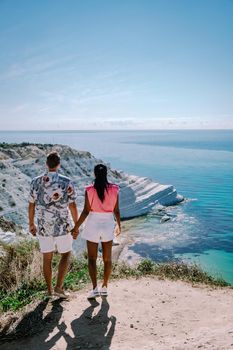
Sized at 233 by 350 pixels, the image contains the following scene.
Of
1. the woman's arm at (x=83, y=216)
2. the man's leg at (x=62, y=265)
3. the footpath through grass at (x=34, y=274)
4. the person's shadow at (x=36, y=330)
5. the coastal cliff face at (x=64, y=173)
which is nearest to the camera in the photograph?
the person's shadow at (x=36, y=330)

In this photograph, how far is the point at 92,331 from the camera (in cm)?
523

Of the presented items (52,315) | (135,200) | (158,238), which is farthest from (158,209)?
(52,315)

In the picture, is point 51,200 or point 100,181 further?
point 100,181

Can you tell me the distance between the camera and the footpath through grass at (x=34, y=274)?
21.7 ft

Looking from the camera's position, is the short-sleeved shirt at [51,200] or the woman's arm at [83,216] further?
the woman's arm at [83,216]

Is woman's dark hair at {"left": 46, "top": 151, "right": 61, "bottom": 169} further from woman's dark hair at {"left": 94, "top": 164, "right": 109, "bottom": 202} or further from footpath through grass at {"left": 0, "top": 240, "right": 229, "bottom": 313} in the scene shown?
footpath through grass at {"left": 0, "top": 240, "right": 229, "bottom": 313}

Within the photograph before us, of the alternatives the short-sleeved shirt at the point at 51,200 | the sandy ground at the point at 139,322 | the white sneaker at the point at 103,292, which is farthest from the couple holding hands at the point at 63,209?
the sandy ground at the point at 139,322

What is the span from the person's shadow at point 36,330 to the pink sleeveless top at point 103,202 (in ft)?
6.00

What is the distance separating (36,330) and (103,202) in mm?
2234

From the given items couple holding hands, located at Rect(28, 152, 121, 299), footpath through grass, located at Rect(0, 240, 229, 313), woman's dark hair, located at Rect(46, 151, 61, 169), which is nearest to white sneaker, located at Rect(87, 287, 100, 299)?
couple holding hands, located at Rect(28, 152, 121, 299)

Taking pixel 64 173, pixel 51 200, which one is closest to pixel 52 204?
pixel 51 200

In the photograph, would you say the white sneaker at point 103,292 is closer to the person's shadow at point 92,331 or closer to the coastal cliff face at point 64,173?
the person's shadow at point 92,331

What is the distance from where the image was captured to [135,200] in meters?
35.8

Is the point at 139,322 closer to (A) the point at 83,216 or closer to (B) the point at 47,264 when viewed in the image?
(B) the point at 47,264
